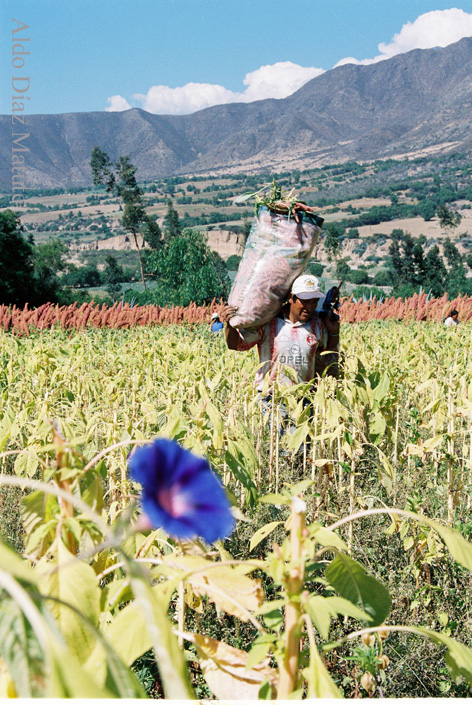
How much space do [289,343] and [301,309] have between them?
20 centimetres

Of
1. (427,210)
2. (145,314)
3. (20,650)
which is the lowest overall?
(145,314)

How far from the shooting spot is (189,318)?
11797 millimetres

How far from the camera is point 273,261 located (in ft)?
10.7

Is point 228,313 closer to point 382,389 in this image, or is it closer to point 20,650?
point 382,389

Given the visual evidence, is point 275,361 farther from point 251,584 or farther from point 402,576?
point 251,584

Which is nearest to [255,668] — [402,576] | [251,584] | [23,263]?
[251,584]

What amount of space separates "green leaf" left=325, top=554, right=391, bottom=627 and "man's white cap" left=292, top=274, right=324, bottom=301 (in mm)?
2316

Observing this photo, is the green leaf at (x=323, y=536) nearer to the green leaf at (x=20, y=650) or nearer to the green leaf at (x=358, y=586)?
the green leaf at (x=358, y=586)

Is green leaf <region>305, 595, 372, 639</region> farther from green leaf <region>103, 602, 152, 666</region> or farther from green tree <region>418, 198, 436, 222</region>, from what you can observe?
green tree <region>418, 198, 436, 222</region>

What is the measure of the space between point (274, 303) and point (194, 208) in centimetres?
11721

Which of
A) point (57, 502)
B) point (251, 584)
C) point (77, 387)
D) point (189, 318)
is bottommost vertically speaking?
point (189, 318)

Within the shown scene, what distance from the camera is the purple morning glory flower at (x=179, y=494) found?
38 cm

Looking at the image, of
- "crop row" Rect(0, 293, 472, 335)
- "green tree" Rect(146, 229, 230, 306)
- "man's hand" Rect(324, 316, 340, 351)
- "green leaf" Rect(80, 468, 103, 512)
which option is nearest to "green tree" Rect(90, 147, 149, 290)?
"green tree" Rect(146, 229, 230, 306)

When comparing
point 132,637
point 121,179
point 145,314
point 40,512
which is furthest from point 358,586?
point 121,179
